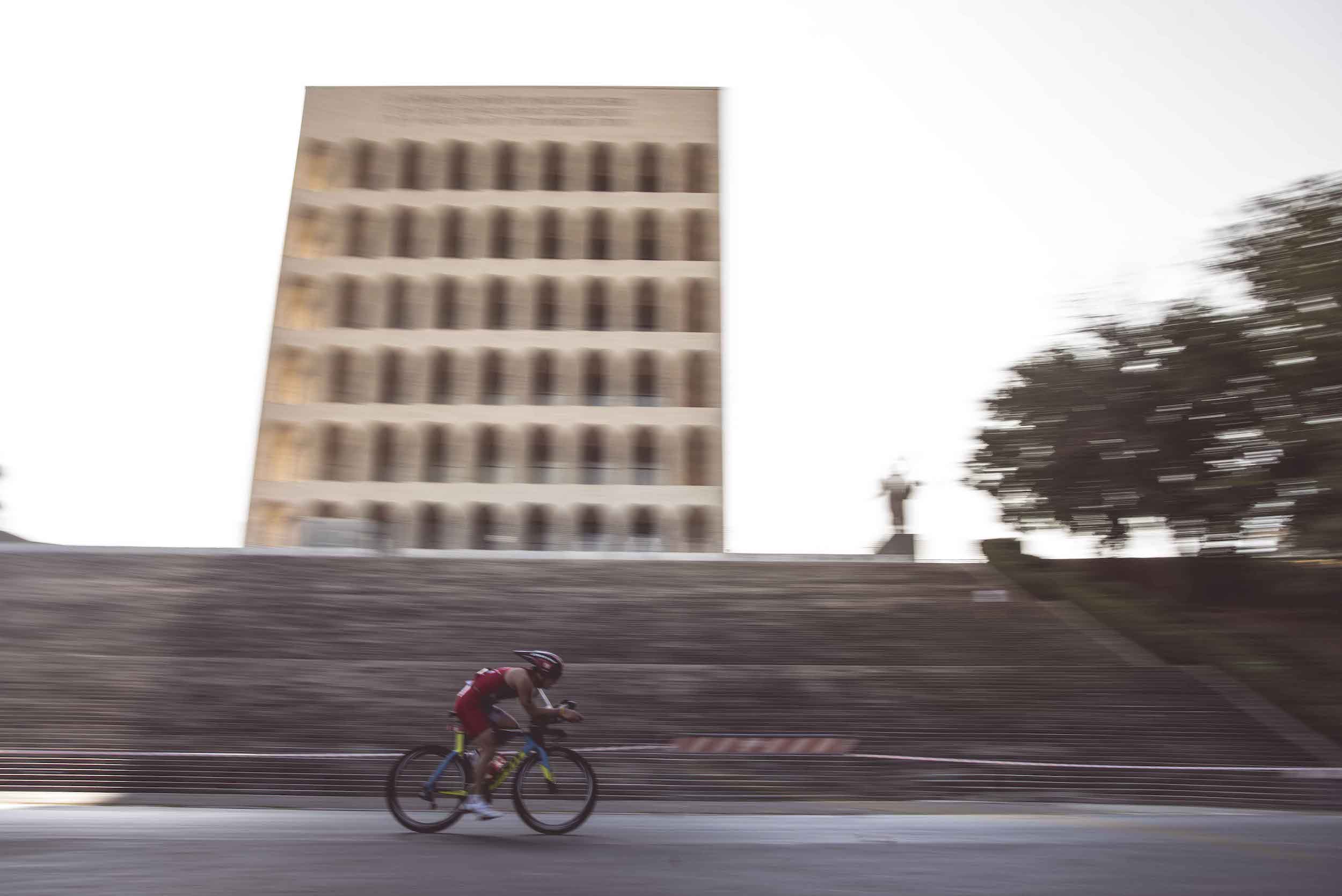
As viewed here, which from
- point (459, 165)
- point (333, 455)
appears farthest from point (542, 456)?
point (459, 165)

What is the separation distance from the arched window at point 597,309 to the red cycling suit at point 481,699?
4220 cm

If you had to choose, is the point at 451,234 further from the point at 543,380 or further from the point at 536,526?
the point at 536,526

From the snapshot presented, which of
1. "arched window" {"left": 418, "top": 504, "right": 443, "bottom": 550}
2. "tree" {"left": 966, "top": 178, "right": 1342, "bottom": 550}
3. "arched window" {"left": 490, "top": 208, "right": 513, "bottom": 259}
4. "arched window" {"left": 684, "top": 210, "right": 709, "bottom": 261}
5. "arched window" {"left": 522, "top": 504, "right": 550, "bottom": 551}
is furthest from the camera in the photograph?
"arched window" {"left": 684, "top": 210, "right": 709, "bottom": 261}

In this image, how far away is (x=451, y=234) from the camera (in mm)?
50812

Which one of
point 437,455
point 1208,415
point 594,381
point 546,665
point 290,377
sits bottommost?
point 546,665

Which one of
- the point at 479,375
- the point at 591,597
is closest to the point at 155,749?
the point at 591,597

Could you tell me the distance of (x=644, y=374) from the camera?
Answer: 49.2 meters

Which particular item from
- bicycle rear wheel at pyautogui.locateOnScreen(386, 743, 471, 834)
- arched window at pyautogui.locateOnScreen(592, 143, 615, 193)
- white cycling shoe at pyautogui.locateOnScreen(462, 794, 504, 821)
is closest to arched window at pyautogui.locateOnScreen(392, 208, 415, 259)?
arched window at pyautogui.locateOnScreen(592, 143, 615, 193)

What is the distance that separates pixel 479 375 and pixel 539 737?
41.6m

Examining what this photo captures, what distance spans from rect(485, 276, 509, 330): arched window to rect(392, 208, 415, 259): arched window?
4.25 m

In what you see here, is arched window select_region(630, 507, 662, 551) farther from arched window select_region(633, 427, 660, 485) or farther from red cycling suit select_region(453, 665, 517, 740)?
red cycling suit select_region(453, 665, 517, 740)

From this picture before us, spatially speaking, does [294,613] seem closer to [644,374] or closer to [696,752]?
[696,752]

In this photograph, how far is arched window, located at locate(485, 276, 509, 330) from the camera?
49344 mm

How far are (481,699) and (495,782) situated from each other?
1.97ft
